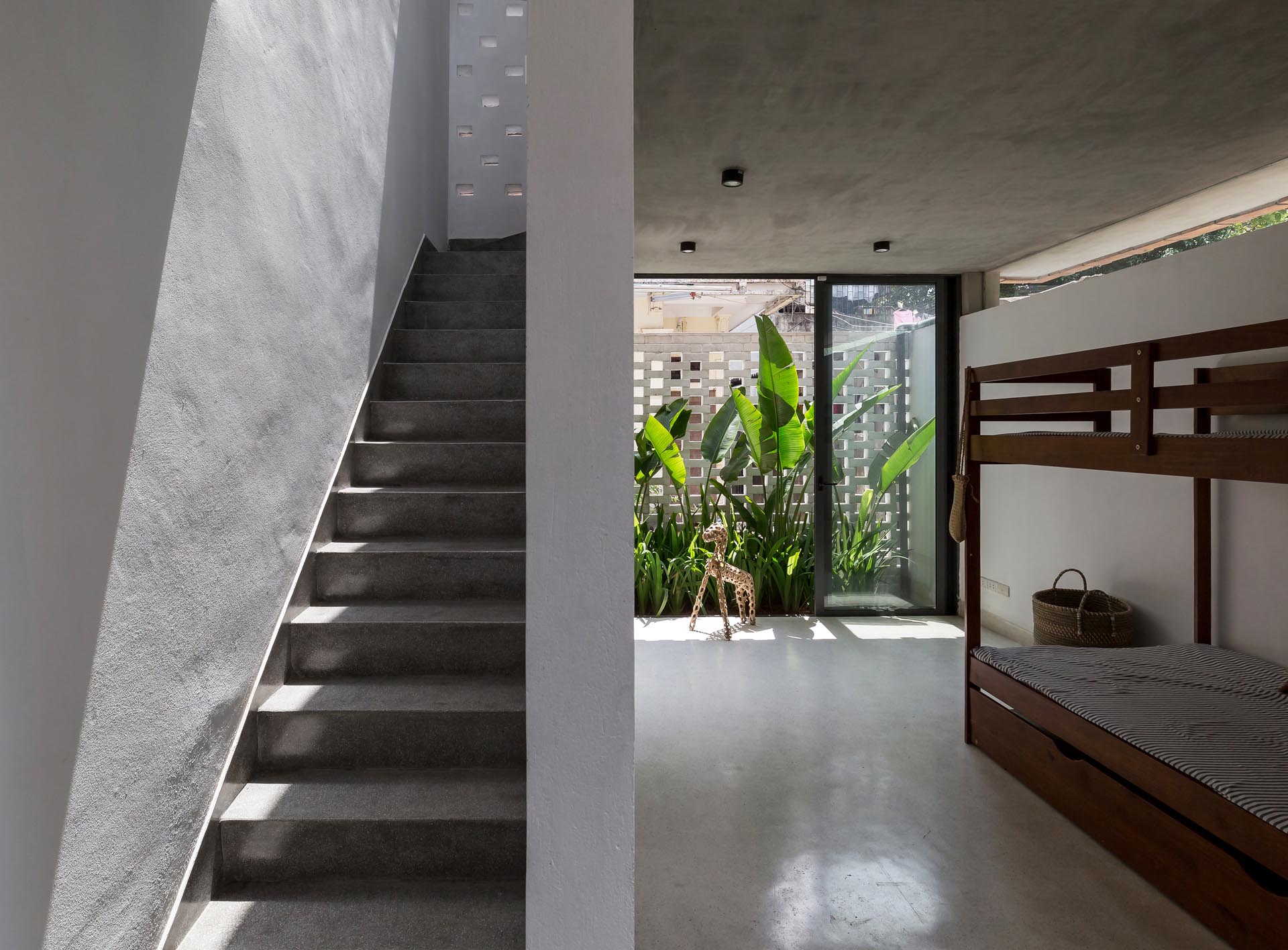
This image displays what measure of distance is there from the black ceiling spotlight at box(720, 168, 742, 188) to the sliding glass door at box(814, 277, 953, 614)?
221cm

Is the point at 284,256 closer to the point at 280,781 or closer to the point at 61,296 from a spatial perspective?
the point at 61,296

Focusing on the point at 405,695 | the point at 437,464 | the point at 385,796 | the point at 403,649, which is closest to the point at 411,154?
the point at 437,464

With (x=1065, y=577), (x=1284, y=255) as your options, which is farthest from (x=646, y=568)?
(x=1284, y=255)

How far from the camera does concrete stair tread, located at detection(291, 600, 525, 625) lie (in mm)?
2219

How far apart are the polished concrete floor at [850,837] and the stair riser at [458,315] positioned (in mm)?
1909

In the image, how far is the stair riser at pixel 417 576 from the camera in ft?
7.93

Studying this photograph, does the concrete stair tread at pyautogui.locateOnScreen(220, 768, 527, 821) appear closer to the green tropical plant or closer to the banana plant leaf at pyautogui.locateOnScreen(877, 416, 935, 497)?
the green tropical plant

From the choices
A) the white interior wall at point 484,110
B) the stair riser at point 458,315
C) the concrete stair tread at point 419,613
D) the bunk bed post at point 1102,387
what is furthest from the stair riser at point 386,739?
the white interior wall at point 484,110

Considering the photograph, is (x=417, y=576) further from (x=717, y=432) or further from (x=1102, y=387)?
(x=717, y=432)

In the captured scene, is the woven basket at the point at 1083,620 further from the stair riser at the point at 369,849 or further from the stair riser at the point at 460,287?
the stair riser at the point at 460,287

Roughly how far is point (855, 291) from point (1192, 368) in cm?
228

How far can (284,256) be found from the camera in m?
2.14

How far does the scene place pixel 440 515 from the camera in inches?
105

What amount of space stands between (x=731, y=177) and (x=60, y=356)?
8.04ft
